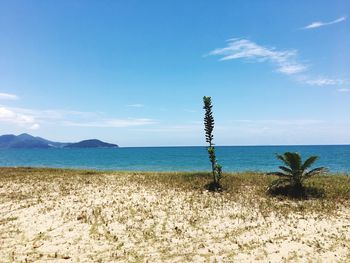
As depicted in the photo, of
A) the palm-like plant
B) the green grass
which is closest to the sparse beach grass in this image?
the green grass

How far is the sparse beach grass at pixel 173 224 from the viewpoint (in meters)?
11.7

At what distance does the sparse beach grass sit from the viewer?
11688mm

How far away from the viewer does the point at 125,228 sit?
14.9m

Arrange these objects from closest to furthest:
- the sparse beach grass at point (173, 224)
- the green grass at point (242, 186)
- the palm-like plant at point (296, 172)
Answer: the sparse beach grass at point (173, 224)
the green grass at point (242, 186)
the palm-like plant at point (296, 172)

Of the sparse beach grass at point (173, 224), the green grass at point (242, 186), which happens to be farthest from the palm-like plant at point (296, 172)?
the sparse beach grass at point (173, 224)

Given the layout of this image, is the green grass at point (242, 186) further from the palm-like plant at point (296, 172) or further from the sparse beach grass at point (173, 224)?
the palm-like plant at point (296, 172)

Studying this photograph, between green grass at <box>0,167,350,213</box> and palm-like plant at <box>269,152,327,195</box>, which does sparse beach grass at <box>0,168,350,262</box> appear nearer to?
green grass at <box>0,167,350,213</box>

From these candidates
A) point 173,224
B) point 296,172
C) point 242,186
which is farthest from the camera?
point 242,186

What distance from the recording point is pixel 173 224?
613 inches

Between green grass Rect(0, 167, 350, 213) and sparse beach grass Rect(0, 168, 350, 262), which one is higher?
green grass Rect(0, 167, 350, 213)

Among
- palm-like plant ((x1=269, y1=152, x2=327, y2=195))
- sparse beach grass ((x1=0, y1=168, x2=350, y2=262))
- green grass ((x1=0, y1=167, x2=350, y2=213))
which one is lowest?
sparse beach grass ((x1=0, y1=168, x2=350, y2=262))

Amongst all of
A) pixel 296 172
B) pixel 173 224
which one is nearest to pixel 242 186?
pixel 296 172

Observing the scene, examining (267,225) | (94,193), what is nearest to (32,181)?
(94,193)

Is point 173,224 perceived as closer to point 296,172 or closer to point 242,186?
point 242,186
